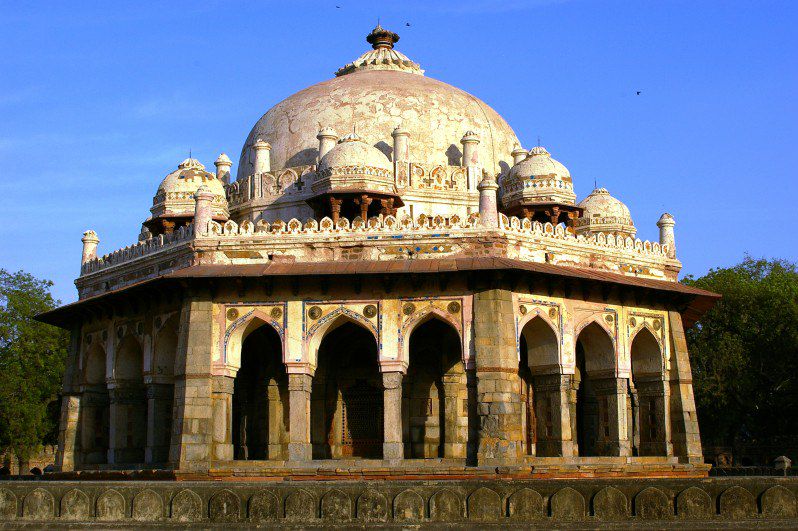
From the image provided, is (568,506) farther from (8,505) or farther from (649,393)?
(649,393)

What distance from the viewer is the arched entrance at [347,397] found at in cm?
2369

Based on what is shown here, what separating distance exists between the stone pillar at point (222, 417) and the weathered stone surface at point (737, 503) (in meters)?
10.7

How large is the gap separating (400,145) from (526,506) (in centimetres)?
1362

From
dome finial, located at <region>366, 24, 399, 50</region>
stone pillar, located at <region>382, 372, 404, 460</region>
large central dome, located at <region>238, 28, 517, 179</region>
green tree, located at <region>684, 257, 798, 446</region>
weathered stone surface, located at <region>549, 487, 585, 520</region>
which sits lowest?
weathered stone surface, located at <region>549, 487, 585, 520</region>

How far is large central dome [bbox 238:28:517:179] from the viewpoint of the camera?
27438mm

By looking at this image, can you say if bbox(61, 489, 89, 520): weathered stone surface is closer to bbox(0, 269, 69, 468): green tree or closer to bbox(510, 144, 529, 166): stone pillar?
bbox(510, 144, 529, 166): stone pillar

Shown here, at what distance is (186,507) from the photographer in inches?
566

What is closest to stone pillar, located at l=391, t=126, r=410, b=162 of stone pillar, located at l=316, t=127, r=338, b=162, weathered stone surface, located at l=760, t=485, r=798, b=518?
stone pillar, located at l=316, t=127, r=338, b=162

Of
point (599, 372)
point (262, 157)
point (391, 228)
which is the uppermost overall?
point (262, 157)

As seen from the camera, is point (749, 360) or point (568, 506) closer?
point (568, 506)

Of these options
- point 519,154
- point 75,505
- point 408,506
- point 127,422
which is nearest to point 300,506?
point 408,506

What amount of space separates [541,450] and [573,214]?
5621mm

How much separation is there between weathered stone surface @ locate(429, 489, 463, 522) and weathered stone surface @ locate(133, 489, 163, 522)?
12.1 ft

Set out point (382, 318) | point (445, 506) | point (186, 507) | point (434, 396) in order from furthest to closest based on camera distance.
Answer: point (434, 396)
point (382, 318)
point (186, 507)
point (445, 506)
